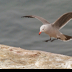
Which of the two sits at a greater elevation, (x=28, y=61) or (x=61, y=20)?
(x=61, y=20)

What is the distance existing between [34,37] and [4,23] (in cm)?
178

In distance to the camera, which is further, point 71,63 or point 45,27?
point 45,27

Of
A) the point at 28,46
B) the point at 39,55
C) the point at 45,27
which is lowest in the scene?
the point at 28,46

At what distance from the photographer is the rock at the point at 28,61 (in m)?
4.65

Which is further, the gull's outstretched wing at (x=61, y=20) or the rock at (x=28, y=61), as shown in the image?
the gull's outstretched wing at (x=61, y=20)

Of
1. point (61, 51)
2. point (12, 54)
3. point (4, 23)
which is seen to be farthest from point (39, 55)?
point (4, 23)

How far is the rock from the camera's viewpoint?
465 centimetres

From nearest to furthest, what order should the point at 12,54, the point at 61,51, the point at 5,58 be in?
the point at 5,58 → the point at 12,54 → the point at 61,51

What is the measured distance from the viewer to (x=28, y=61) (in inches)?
205

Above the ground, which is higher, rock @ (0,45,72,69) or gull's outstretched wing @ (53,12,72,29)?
gull's outstretched wing @ (53,12,72,29)

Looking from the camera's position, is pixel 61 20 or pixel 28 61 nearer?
pixel 28 61

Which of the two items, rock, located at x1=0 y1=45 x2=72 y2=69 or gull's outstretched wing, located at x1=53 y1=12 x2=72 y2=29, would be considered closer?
rock, located at x1=0 y1=45 x2=72 y2=69

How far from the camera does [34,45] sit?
10.3 metres

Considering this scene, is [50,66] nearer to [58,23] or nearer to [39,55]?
[39,55]
